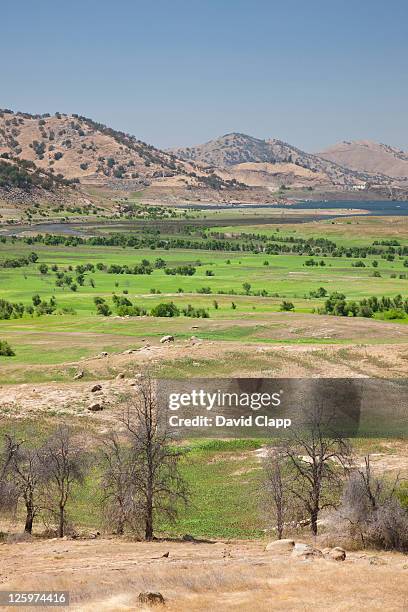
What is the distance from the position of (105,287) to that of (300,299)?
26.8 metres

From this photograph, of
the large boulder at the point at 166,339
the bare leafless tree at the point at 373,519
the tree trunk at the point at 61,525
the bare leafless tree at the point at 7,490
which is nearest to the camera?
the bare leafless tree at the point at 373,519

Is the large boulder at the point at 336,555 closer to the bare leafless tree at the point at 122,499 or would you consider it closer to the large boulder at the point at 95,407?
the bare leafless tree at the point at 122,499

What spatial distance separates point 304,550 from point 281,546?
1565 mm

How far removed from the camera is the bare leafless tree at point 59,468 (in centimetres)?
3328

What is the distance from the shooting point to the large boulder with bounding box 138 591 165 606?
2156cm

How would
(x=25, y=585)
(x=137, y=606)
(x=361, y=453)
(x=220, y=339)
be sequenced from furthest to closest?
(x=220, y=339) → (x=361, y=453) → (x=25, y=585) → (x=137, y=606)

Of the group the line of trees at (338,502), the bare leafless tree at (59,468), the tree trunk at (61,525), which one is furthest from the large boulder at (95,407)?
the tree trunk at (61,525)

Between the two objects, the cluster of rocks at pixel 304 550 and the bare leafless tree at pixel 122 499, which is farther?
the bare leafless tree at pixel 122 499

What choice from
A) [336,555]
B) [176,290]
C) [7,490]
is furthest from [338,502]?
[176,290]

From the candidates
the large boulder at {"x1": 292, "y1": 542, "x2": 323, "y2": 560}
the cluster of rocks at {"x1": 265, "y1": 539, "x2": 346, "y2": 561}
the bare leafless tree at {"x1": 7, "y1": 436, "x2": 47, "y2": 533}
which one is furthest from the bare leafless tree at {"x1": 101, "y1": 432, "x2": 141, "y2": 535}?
Answer: the large boulder at {"x1": 292, "y1": 542, "x2": 323, "y2": 560}

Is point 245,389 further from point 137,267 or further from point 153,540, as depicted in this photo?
point 137,267

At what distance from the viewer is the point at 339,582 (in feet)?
77.1

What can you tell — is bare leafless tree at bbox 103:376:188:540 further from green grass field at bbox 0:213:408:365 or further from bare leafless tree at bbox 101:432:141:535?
green grass field at bbox 0:213:408:365

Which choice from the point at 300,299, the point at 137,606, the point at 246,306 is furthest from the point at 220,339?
the point at 137,606
